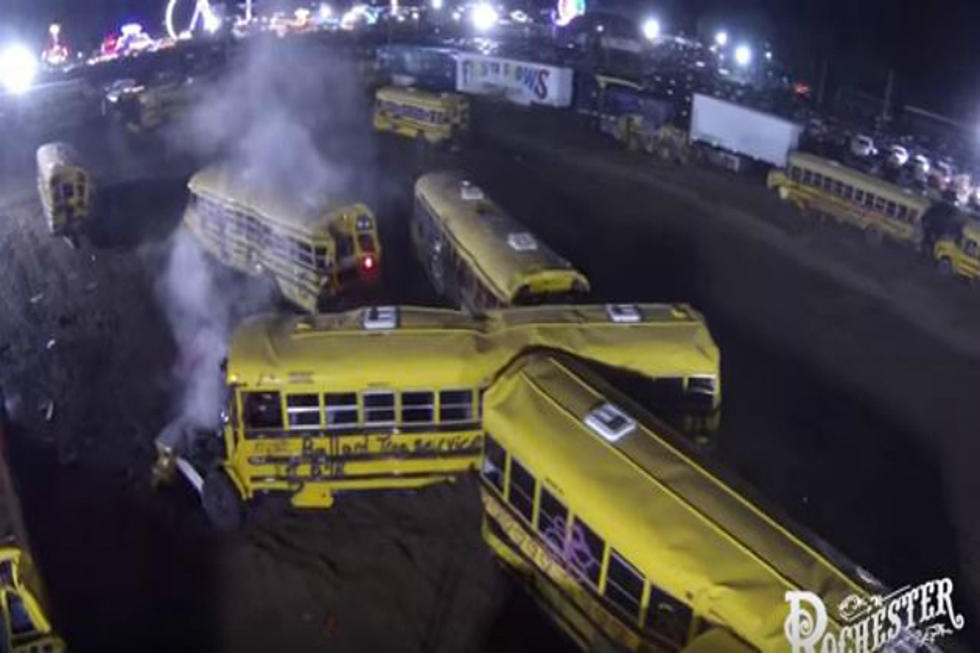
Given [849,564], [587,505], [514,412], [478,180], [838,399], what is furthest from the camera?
[478,180]

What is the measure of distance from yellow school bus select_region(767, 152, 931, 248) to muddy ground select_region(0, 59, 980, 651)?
0.66m

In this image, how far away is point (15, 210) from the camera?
32688mm

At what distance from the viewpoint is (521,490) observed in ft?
47.3

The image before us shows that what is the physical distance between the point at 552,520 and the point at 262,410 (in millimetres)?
5527

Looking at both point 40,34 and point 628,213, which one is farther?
point 40,34

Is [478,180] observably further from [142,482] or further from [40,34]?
[40,34]

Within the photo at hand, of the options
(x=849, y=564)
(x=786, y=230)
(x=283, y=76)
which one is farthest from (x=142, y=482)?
(x=283, y=76)

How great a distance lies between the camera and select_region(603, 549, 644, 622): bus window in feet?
40.2

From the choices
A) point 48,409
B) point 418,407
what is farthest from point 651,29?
point 418,407

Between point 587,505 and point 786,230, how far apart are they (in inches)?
902

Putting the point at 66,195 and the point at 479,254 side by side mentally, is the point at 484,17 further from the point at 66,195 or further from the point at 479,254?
the point at 479,254

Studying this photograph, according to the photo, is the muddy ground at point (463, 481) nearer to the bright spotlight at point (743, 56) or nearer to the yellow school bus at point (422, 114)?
the yellow school bus at point (422, 114)

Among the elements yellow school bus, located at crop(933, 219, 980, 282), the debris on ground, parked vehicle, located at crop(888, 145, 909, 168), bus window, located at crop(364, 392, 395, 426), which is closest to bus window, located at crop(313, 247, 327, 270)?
the debris on ground

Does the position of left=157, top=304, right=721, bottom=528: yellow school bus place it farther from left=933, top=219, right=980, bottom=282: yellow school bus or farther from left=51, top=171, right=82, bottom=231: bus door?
left=933, top=219, right=980, bottom=282: yellow school bus
